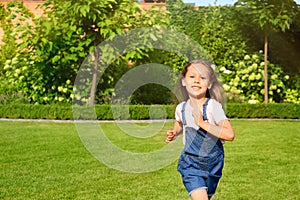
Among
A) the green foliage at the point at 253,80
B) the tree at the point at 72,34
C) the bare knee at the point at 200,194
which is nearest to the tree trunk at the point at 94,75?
the tree at the point at 72,34

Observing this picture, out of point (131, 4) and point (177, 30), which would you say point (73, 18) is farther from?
point (177, 30)

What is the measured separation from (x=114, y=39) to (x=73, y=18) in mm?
1053

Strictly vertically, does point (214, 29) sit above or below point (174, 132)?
above

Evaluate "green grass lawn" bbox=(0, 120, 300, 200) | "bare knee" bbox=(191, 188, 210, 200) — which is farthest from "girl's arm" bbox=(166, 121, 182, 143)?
"green grass lawn" bbox=(0, 120, 300, 200)

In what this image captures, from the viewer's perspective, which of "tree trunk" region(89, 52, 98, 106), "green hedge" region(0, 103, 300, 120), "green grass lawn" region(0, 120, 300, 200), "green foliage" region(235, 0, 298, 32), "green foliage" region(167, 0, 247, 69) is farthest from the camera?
"green foliage" region(167, 0, 247, 69)

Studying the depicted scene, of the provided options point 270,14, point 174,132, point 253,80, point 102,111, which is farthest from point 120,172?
point 253,80

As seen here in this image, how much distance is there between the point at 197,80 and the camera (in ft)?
10.6

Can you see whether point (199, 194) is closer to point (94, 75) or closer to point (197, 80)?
point (197, 80)

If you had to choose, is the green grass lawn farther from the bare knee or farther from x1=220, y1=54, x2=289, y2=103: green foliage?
x1=220, y1=54, x2=289, y2=103: green foliage

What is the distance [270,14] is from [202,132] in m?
10.1

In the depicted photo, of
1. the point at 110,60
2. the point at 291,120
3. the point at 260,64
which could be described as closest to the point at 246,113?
the point at 291,120

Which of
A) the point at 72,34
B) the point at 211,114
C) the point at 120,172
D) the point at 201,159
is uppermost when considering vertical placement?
the point at 72,34

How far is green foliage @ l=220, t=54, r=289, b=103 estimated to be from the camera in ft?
45.5

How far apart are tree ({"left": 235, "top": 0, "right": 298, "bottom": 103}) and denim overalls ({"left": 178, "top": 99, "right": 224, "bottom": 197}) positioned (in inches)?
391
